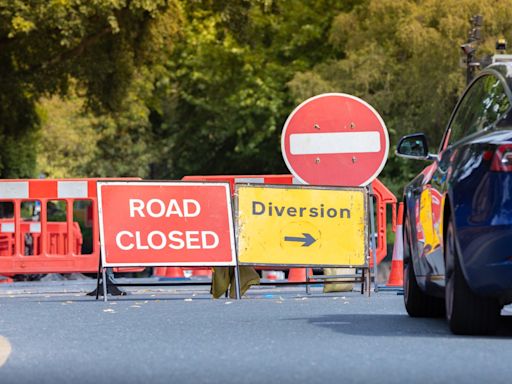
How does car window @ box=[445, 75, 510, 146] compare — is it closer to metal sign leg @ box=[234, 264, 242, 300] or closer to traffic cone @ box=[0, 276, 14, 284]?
metal sign leg @ box=[234, 264, 242, 300]

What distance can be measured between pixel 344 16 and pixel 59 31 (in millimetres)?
17110

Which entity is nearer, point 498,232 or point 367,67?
point 498,232

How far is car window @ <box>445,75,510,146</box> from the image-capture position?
9.91 metres

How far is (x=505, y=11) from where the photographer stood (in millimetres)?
43094

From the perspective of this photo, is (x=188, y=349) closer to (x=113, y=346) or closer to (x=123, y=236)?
(x=113, y=346)

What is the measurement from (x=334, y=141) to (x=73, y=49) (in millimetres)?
17034

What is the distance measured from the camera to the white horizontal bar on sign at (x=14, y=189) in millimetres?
20234

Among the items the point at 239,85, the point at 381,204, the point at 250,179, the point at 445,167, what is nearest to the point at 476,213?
Result: the point at 445,167

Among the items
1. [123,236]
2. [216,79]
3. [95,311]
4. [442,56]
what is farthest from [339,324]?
[216,79]

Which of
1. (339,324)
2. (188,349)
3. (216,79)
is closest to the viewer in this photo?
(188,349)

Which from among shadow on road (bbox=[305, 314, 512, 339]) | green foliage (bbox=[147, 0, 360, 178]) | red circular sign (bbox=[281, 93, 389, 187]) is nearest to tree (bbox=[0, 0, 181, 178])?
red circular sign (bbox=[281, 93, 389, 187])

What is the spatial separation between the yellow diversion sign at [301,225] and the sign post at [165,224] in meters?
0.20

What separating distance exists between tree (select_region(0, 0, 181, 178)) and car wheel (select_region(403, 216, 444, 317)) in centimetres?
1829

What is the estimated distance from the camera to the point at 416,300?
11.7 metres
